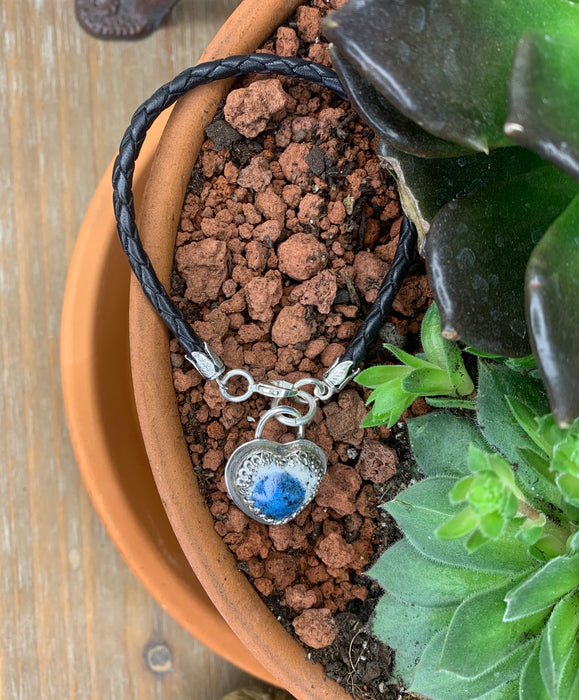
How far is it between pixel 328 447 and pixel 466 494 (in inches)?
14.2

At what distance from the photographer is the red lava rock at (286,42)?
34.6 inches

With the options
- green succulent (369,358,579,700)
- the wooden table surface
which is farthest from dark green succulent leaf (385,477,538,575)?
the wooden table surface

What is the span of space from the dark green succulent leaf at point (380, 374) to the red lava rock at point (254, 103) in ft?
1.06

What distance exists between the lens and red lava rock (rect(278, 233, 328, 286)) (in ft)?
2.83

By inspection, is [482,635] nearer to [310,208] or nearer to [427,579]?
[427,579]

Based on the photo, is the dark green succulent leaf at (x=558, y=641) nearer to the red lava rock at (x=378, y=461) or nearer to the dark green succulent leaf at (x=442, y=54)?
the red lava rock at (x=378, y=461)

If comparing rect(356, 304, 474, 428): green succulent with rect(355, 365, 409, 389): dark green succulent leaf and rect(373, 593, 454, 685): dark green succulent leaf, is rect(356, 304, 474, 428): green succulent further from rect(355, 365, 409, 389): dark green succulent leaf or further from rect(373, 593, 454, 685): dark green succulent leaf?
rect(373, 593, 454, 685): dark green succulent leaf

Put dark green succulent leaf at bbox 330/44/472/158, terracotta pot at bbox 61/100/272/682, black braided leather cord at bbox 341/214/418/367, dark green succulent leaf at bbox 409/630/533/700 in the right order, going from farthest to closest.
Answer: terracotta pot at bbox 61/100/272/682, black braided leather cord at bbox 341/214/418/367, dark green succulent leaf at bbox 409/630/533/700, dark green succulent leaf at bbox 330/44/472/158

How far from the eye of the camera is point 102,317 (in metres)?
1.04

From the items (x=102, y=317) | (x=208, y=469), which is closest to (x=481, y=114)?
(x=208, y=469)

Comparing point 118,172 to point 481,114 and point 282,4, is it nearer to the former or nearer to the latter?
point 282,4

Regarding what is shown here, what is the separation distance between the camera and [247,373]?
0.83 metres

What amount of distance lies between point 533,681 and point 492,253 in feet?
1.24

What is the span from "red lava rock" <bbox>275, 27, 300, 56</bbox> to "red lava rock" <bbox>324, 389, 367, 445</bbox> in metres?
0.40
